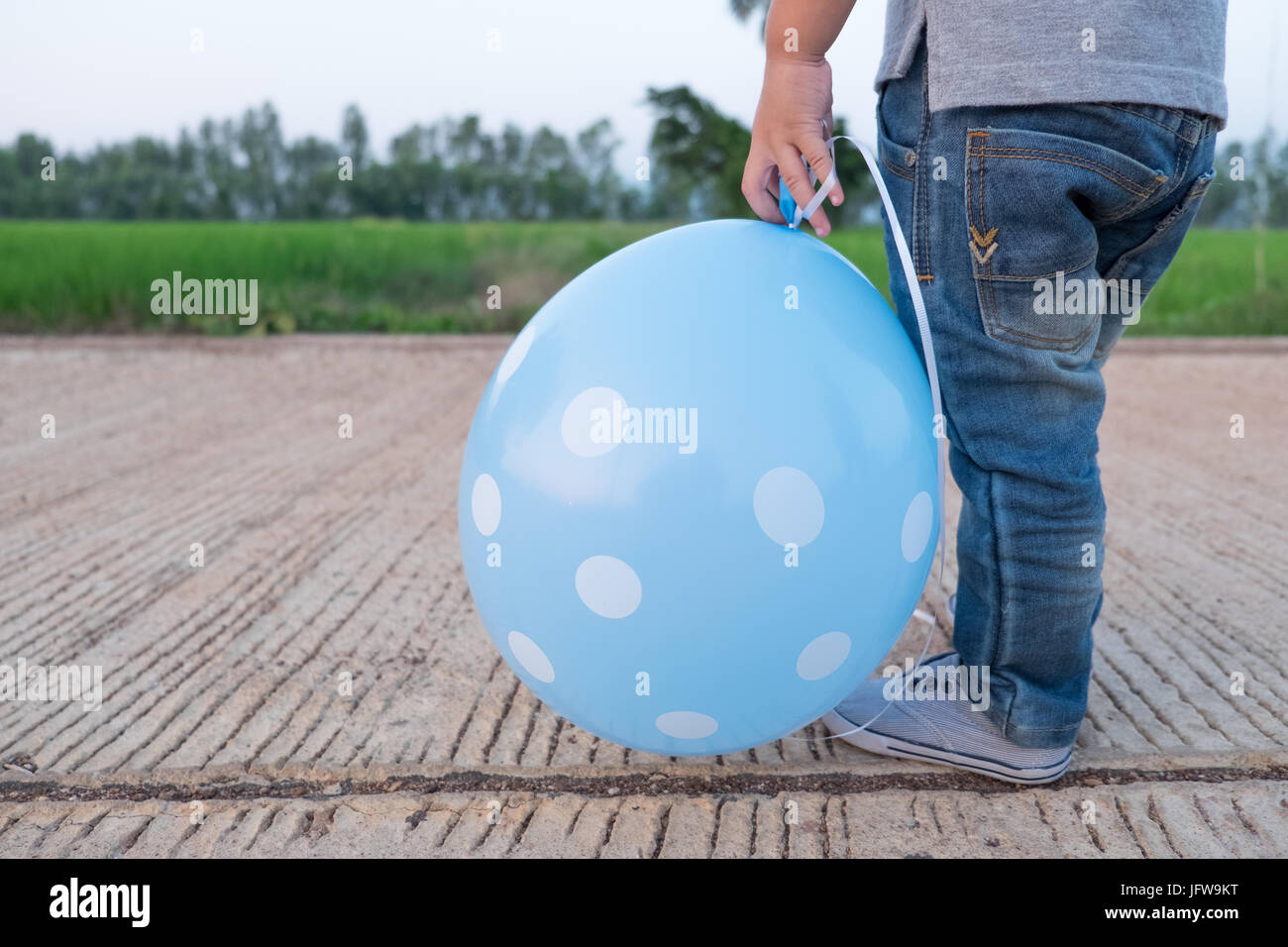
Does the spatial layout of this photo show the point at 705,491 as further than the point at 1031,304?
No

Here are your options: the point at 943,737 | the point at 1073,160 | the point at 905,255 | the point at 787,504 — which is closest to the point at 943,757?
the point at 943,737

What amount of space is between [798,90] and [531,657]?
93cm

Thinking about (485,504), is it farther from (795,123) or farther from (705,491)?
(795,123)

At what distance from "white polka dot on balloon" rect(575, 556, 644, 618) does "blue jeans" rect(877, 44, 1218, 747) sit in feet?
2.04

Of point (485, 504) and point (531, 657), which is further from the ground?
point (485, 504)

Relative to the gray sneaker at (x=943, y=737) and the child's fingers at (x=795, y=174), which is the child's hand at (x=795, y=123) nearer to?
the child's fingers at (x=795, y=174)

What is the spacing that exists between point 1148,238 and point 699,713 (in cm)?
101

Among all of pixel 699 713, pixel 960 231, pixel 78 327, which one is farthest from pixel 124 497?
pixel 78 327

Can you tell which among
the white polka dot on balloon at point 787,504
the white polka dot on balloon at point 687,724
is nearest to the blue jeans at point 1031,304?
the white polka dot on balloon at point 787,504

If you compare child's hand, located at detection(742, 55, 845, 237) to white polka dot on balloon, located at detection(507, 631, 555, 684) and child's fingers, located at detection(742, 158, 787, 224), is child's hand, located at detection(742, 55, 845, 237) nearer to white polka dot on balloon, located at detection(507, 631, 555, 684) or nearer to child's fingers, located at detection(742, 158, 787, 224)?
child's fingers, located at detection(742, 158, 787, 224)

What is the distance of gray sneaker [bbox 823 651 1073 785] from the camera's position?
5.58 feet

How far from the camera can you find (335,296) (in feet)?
28.7

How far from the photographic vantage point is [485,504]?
150cm

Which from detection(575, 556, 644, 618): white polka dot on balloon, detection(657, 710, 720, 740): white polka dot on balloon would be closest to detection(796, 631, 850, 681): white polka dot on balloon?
detection(657, 710, 720, 740): white polka dot on balloon
